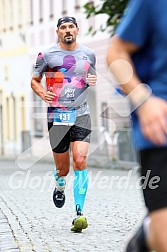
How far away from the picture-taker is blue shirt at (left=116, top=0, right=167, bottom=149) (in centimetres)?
366

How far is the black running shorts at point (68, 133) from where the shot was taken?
8.48 m

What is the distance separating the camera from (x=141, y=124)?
3596 mm

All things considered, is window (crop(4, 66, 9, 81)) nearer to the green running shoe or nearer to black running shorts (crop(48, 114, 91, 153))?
black running shorts (crop(48, 114, 91, 153))

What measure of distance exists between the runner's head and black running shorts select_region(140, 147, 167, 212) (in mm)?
4775

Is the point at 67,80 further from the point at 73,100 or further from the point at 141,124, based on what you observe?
the point at 141,124

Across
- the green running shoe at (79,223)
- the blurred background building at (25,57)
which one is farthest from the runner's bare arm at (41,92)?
the blurred background building at (25,57)

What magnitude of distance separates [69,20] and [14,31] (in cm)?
3702

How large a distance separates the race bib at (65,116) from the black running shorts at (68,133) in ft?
0.12

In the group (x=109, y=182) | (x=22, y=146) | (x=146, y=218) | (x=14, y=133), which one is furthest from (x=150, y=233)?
(x=14, y=133)

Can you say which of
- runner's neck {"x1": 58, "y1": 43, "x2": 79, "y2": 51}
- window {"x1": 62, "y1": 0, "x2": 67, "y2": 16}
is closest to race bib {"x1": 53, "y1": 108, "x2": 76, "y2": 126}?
runner's neck {"x1": 58, "y1": 43, "x2": 79, "y2": 51}

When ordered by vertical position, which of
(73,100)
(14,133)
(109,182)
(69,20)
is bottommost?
(14,133)

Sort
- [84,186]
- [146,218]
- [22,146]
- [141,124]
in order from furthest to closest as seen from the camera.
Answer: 1. [22,146]
2. [84,186]
3. [146,218]
4. [141,124]

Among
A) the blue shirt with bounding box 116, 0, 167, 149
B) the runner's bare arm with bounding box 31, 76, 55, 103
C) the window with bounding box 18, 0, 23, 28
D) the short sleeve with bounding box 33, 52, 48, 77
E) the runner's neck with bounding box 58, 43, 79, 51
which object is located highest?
the blue shirt with bounding box 116, 0, 167, 149

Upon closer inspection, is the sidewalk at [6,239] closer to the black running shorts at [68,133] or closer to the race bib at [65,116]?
the black running shorts at [68,133]
